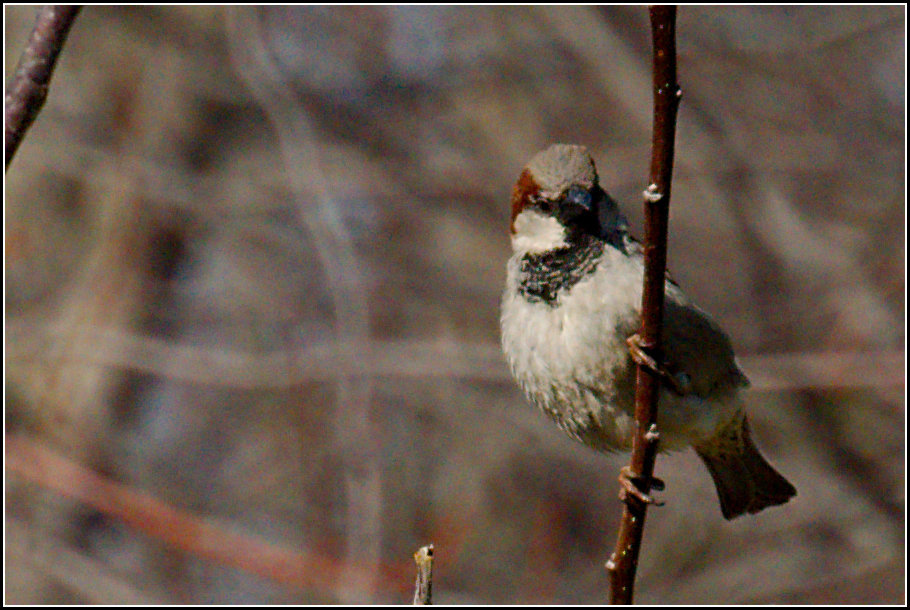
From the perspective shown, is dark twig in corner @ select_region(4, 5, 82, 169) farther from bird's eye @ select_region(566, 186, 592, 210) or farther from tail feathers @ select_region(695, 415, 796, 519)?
tail feathers @ select_region(695, 415, 796, 519)

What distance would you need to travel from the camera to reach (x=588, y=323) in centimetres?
208

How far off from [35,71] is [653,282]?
1062 millimetres

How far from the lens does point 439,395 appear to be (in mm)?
5879

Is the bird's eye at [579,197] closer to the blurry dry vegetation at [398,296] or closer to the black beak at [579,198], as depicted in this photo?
the black beak at [579,198]

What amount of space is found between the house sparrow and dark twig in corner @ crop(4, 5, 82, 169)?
93cm

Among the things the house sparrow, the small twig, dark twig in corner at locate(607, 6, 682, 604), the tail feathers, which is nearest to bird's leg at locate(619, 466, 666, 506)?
dark twig in corner at locate(607, 6, 682, 604)

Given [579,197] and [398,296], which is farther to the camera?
[398,296]

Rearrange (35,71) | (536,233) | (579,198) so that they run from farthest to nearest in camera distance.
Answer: (536,233) < (579,198) < (35,71)

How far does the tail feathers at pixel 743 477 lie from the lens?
2729 millimetres

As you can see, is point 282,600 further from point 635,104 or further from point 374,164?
point 635,104

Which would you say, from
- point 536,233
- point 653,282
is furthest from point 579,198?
point 653,282

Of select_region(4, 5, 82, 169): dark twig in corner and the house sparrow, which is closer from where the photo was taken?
select_region(4, 5, 82, 169): dark twig in corner

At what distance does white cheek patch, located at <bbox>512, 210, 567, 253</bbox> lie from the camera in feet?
7.04

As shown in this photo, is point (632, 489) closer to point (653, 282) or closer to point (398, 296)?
point (653, 282)
